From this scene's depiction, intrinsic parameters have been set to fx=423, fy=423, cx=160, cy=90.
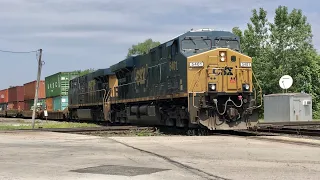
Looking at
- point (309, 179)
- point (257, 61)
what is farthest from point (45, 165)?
point (257, 61)

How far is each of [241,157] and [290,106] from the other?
17.9m

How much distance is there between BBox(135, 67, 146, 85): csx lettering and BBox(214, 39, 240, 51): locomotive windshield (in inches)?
192

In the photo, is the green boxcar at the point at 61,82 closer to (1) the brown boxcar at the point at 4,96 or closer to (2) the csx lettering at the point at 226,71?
(1) the brown boxcar at the point at 4,96

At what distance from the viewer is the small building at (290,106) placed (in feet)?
85.5

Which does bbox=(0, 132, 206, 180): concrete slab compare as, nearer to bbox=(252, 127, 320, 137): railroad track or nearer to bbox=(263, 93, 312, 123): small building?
bbox=(252, 127, 320, 137): railroad track

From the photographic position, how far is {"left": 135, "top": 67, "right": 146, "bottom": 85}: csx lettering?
21.0 metres

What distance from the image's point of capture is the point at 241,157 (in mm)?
9320

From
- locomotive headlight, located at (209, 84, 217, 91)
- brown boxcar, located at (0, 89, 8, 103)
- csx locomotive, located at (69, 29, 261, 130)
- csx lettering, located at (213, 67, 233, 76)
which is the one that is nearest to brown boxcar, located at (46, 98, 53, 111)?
brown boxcar, located at (0, 89, 8, 103)

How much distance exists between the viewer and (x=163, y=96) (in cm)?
1819

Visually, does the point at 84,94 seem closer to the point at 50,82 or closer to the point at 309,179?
the point at 50,82

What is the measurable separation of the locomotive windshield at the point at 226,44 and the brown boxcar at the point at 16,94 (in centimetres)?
4129

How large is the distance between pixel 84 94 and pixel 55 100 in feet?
35.0

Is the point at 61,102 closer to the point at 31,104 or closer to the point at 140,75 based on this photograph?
the point at 31,104

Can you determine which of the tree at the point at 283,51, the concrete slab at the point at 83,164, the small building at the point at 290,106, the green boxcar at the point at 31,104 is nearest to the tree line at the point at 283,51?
the tree at the point at 283,51
